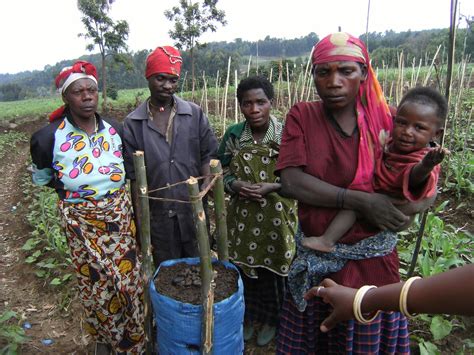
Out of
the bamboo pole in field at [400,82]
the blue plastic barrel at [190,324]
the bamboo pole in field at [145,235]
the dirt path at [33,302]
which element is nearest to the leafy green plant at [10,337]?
the dirt path at [33,302]

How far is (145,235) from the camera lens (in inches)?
72.6

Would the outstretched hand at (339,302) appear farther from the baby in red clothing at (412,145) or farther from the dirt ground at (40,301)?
the dirt ground at (40,301)

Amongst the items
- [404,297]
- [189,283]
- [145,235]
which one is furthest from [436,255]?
[404,297]

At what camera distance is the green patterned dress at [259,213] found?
2182 millimetres

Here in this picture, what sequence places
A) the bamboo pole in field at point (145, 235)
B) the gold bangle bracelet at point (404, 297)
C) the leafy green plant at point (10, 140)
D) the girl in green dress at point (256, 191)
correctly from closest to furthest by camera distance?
the gold bangle bracelet at point (404, 297)
the bamboo pole in field at point (145, 235)
the girl in green dress at point (256, 191)
the leafy green plant at point (10, 140)

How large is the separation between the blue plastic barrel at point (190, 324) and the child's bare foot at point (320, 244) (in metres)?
0.42

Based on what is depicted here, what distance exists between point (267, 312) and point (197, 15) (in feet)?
42.4

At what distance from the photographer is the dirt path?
2.78 meters

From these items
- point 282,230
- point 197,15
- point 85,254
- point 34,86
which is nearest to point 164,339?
point 85,254

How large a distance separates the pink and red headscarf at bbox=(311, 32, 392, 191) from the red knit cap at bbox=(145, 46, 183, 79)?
1090mm

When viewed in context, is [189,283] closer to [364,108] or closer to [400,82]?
[364,108]

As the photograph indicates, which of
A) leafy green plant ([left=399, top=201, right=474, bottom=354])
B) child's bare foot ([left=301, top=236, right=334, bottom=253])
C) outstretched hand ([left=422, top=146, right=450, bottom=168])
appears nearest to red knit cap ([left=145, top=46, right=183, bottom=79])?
child's bare foot ([left=301, top=236, right=334, bottom=253])

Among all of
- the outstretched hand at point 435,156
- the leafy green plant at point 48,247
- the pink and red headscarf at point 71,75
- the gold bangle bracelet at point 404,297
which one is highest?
the pink and red headscarf at point 71,75

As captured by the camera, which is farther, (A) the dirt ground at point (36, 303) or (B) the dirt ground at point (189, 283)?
(A) the dirt ground at point (36, 303)
